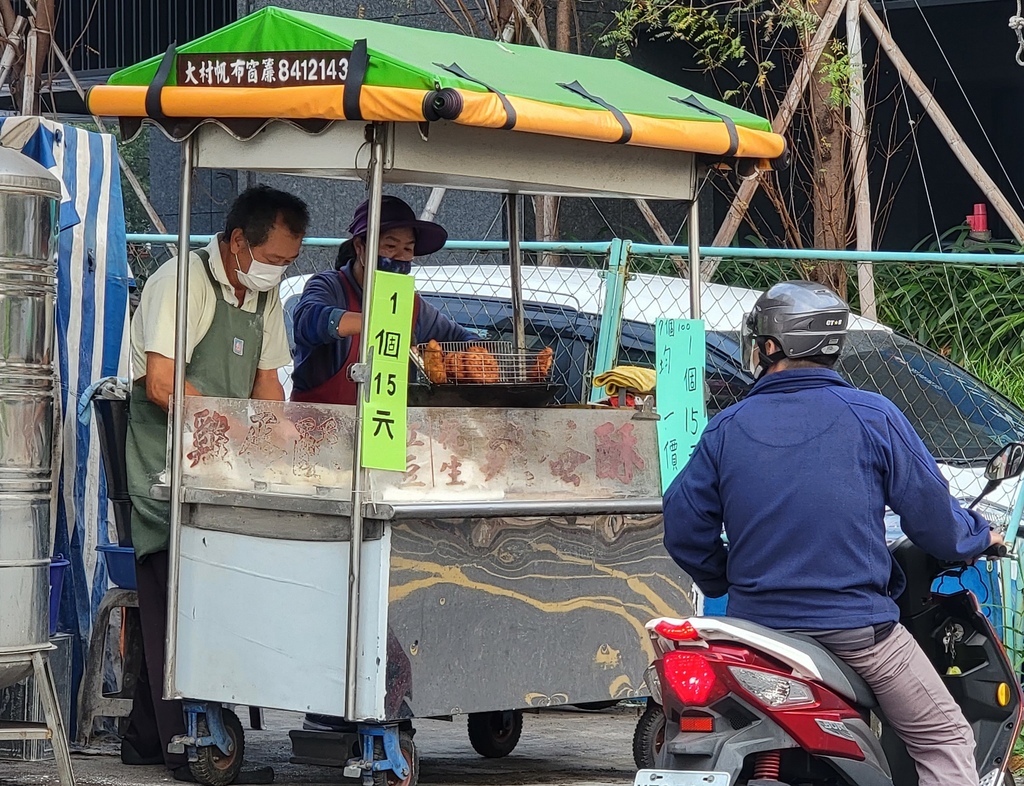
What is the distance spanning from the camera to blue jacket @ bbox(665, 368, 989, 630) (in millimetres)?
3885

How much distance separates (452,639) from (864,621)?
177 cm

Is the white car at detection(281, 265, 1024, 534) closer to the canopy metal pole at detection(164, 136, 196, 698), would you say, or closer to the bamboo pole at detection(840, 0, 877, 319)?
the bamboo pole at detection(840, 0, 877, 319)

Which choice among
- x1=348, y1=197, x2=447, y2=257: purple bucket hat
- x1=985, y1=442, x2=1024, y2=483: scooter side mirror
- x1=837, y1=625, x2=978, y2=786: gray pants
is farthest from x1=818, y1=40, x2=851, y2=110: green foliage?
x1=837, y1=625, x2=978, y2=786: gray pants

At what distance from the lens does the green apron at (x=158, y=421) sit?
5617 millimetres

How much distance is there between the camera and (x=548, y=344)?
24.8ft

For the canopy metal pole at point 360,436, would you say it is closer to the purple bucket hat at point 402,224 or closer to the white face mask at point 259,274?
the white face mask at point 259,274

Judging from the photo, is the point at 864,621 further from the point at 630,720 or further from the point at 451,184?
the point at 630,720

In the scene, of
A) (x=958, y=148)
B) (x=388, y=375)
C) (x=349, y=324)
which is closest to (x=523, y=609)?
(x=388, y=375)

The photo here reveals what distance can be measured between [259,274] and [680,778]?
266 centimetres

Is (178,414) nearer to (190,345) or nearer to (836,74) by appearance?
(190,345)

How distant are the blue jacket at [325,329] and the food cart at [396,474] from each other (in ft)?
1.56

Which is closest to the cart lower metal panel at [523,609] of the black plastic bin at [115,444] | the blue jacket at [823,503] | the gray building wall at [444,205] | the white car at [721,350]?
the black plastic bin at [115,444]

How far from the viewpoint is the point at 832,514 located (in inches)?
152

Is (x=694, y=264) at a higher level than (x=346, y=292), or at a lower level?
higher
